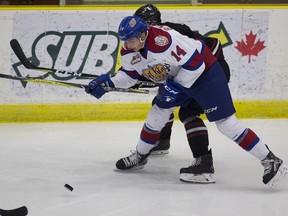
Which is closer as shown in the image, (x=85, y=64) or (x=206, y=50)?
(x=206, y=50)

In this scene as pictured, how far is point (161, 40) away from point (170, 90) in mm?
275

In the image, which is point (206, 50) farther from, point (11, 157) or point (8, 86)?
point (8, 86)

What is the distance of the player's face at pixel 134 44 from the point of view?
3215mm

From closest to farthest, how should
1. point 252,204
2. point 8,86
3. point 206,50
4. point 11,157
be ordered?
point 252,204, point 206,50, point 11,157, point 8,86

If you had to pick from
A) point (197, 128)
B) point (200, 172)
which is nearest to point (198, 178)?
point (200, 172)

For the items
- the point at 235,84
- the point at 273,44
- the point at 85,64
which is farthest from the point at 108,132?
the point at 273,44

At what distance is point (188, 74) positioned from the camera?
129 inches

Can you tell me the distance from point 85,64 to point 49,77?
0.29 meters

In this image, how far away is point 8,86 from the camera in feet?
17.1

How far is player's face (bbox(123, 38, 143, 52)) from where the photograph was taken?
3.21m

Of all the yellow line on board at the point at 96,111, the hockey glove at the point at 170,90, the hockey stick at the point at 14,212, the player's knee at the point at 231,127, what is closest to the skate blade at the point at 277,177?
the player's knee at the point at 231,127

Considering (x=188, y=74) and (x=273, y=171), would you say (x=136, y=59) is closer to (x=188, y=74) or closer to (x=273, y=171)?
(x=188, y=74)

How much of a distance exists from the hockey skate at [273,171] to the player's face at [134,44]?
833 millimetres

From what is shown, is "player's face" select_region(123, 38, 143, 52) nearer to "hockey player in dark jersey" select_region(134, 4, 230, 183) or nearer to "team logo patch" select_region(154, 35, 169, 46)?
"team logo patch" select_region(154, 35, 169, 46)
